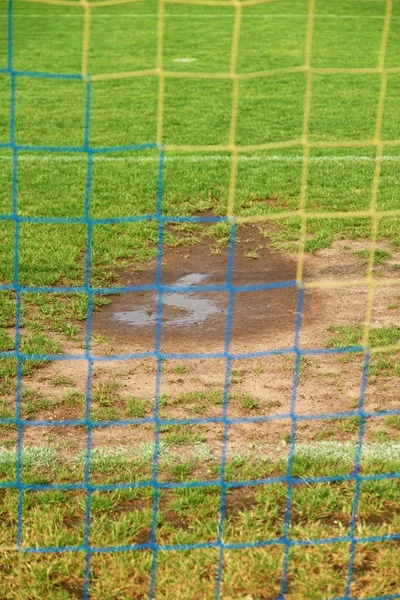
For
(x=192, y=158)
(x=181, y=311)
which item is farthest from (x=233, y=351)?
(x=192, y=158)

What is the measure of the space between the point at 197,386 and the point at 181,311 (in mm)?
1052

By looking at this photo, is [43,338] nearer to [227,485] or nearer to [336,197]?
[227,485]

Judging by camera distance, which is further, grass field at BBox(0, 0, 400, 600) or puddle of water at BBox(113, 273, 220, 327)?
puddle of water at BBox(113, 273, 220, 327)

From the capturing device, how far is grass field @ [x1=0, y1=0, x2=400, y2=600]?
12.7 ft

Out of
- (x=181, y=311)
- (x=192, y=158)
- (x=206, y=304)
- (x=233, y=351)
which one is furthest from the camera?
(x=192, y=158)

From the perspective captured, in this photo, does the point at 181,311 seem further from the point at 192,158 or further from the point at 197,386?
the point at 192,158

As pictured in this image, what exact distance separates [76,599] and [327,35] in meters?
15.7

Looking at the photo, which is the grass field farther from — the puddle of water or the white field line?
the puddle of water

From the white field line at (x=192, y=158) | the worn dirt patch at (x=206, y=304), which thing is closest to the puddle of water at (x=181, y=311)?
the worn dirt patch at (x=206, y=304)

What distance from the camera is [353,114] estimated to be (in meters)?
11.6

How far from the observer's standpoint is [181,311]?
619 centimetres

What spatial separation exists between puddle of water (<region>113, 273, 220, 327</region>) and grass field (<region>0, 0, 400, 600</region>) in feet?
0.54

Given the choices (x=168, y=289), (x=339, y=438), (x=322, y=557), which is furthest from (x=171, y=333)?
(x=322, y=557)

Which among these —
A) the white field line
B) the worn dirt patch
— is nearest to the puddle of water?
the worn dirt patch
